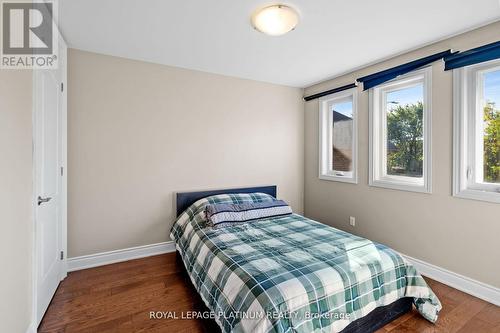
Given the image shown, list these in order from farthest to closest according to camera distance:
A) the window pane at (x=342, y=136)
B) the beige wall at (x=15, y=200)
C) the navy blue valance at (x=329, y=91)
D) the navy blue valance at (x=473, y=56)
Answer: the window pane at (x=342, y=136)
the navy blue valance at (x=329, y=91)
the navy blue valance at (x=473, y=56)
the beige wall at (x=15, y=200)

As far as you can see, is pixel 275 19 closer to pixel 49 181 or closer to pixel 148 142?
pixel 148 142

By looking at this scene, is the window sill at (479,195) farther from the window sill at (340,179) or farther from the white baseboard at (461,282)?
the window sill at (340,179)

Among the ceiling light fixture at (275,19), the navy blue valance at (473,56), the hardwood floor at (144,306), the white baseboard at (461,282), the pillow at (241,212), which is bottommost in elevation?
the hardwood floor at (144,306)

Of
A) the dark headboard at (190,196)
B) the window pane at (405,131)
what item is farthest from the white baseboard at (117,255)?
the window pane at (405,131)

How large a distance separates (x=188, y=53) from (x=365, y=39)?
183 centimetres

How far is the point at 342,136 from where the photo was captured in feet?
11.6

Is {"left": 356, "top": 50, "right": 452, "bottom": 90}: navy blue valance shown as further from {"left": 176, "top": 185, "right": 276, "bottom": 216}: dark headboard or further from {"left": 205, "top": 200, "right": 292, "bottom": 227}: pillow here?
{"left": 176, "top": 185, "right": 276, "bottom": 216}: dark headboard

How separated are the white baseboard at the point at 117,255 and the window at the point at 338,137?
248 centimetres

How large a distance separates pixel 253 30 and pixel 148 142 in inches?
67.4

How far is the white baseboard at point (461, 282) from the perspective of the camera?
202cm

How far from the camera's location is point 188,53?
8.61 ft

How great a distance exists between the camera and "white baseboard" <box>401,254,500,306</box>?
202cm

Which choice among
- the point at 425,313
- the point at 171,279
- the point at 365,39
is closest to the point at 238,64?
the point at 365,39

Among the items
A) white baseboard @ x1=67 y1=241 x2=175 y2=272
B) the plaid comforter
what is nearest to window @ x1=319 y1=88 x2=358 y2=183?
the plaid comforter
